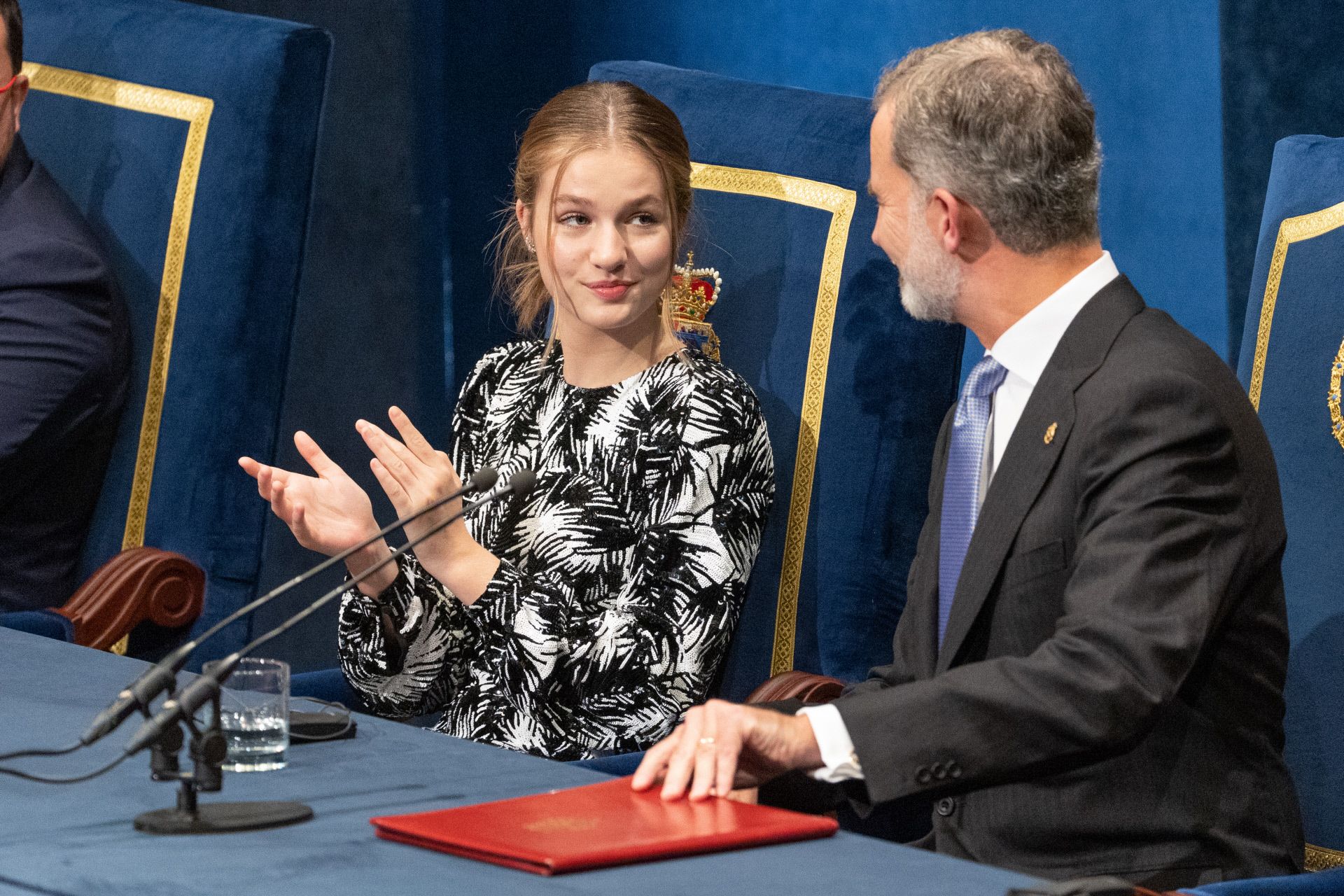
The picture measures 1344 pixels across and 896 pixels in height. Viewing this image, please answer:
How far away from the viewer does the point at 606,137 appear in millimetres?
2283

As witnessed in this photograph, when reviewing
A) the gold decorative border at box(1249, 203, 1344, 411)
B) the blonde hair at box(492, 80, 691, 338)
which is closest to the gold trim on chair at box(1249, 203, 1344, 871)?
the gold decorative border at box(1249, 203, 1344, 411)

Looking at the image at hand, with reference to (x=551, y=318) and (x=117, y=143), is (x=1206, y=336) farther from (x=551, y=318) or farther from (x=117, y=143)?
(x=117, y=143)

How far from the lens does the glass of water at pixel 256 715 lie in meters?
1.49

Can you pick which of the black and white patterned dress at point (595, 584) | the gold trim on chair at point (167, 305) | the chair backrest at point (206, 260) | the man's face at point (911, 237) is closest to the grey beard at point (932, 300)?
the man's face at point (911, 237)

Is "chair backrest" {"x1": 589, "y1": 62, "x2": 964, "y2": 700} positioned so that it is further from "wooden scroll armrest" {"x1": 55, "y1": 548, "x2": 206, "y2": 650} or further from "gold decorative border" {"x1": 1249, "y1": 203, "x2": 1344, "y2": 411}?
"wooden scroll armrest" {"x1": 55, "y1": 548, "x2": 206, "y2": 650}

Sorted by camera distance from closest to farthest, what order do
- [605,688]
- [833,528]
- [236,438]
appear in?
[605,688]
[833,528]
[236,438]

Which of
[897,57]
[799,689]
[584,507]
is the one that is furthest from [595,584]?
[897,57]

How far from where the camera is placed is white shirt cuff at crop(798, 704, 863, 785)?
4.81 feet

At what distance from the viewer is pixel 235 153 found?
2.81m

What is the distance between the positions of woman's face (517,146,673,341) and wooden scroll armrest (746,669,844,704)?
1.68ft

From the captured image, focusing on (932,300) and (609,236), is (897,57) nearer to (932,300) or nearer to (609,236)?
(609,236)

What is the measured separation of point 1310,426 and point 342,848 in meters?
1.32

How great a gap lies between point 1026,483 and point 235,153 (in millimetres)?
1646

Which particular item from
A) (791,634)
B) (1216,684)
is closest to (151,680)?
(1216,684)
